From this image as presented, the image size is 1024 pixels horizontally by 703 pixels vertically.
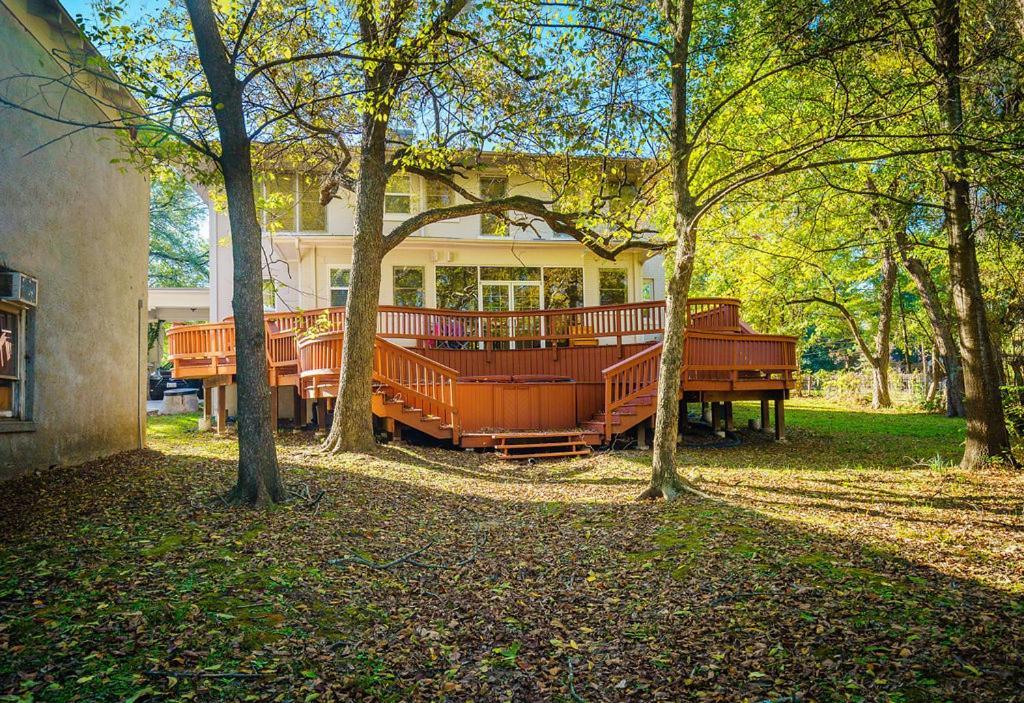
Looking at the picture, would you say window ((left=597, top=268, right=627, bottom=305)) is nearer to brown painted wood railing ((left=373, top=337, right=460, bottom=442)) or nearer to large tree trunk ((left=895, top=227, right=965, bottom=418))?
large tree trunk ((left=895, top=227, right=965, bottom=418))

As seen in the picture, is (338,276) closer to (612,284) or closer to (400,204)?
(400,204)

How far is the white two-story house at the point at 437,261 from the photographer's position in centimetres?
1825

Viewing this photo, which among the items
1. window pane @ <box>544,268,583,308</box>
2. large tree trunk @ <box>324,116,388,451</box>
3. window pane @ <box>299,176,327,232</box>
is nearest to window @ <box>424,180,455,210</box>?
window pane @ <box>299,176,327,232</box>

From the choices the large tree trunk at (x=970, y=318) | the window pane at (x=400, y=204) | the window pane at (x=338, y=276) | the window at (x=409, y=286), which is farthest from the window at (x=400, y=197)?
the large tree trunk at (x=970, y=318)

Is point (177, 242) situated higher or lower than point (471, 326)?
higher

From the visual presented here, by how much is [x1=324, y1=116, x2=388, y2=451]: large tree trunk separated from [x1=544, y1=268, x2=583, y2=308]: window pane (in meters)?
8.98

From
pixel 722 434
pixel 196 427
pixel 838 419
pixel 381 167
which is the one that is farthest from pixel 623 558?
pixel 838 419

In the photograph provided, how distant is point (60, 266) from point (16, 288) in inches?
53.9

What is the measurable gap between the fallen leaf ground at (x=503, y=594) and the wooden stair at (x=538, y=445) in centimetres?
357

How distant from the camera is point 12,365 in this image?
7.11 metres

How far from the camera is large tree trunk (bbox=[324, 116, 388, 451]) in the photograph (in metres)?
11.0

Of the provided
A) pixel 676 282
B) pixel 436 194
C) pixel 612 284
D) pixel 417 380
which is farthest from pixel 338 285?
pixel 676 282

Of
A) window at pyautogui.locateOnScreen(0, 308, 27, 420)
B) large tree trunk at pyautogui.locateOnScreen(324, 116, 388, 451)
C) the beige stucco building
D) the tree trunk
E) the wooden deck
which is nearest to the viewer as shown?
window at pyautogui.locateOnScreen(0, 308, 27, 420)

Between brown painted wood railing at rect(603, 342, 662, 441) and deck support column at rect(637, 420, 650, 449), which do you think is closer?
brown painted wood railing at rect(603, 342, 662, 441)
